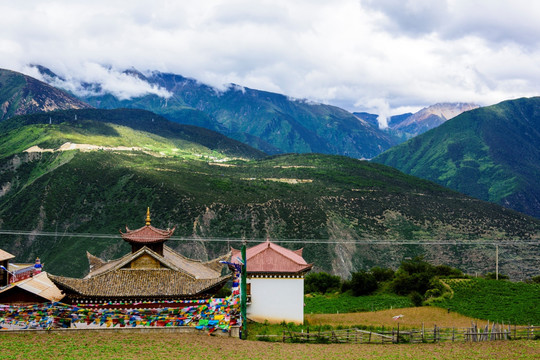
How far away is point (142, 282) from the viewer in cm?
3434

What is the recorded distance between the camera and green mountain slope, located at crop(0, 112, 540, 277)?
9400 centimetres

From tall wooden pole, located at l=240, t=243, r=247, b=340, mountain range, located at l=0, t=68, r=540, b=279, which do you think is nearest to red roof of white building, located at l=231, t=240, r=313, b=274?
tall wooden pole, located at l=240, t=243, r=247, b=340

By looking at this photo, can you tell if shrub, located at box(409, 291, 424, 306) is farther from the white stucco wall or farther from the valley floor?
the valley floor

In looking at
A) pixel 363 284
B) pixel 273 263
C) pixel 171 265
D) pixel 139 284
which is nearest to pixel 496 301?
pixel 363 284

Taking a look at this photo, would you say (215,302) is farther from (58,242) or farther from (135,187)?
(135,187)

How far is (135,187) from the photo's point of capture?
368ft

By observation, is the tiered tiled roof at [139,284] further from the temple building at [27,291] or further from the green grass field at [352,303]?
the green grass field at [352,303]

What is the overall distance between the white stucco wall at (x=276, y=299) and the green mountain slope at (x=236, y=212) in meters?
43.3

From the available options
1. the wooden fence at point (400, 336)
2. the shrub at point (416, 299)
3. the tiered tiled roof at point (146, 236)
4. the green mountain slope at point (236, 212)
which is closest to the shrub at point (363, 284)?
the shrub at point (416, 299)

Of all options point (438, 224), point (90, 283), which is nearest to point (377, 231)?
point (438, 224)

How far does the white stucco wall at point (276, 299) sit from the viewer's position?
3684 centimetres

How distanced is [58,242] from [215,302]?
70.8 metres

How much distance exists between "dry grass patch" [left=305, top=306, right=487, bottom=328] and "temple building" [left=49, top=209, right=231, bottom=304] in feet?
32.1

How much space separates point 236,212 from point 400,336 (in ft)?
237
